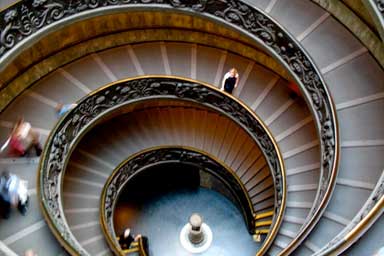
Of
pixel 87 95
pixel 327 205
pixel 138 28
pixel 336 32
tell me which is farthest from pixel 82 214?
pixel 336 32

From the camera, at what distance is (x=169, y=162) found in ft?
40.7

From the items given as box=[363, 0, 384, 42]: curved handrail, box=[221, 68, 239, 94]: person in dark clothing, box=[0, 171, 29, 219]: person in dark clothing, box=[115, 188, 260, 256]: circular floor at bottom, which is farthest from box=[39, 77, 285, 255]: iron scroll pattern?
box=[363, 0, 384, 42]: curved handrail

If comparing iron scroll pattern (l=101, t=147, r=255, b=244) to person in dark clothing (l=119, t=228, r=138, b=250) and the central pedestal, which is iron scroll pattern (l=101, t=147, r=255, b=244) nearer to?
person in dark clothing (l=119, t=228, r=138, b=250)

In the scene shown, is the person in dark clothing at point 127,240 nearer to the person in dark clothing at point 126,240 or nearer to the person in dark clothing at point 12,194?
the person in dark clothing at point 126,240

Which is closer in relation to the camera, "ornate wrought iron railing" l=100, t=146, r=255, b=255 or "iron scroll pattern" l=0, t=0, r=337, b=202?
"iron scroll pattern" l=0, t=0, r=337, b=202

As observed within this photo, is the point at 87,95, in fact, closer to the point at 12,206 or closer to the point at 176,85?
the point at 176,85

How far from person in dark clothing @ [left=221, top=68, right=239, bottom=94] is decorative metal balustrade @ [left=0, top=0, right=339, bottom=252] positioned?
110cm

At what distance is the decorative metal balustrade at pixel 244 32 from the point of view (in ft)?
26.2

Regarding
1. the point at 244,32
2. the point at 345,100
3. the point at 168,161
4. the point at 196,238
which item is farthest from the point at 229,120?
the point at 345,100

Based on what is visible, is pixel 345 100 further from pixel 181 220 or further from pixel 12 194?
pixel 12 194

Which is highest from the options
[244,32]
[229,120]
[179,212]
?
[244,32]

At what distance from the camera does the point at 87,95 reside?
9867 mm

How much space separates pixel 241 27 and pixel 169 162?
4.56m

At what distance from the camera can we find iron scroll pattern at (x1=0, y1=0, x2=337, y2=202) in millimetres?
8086
